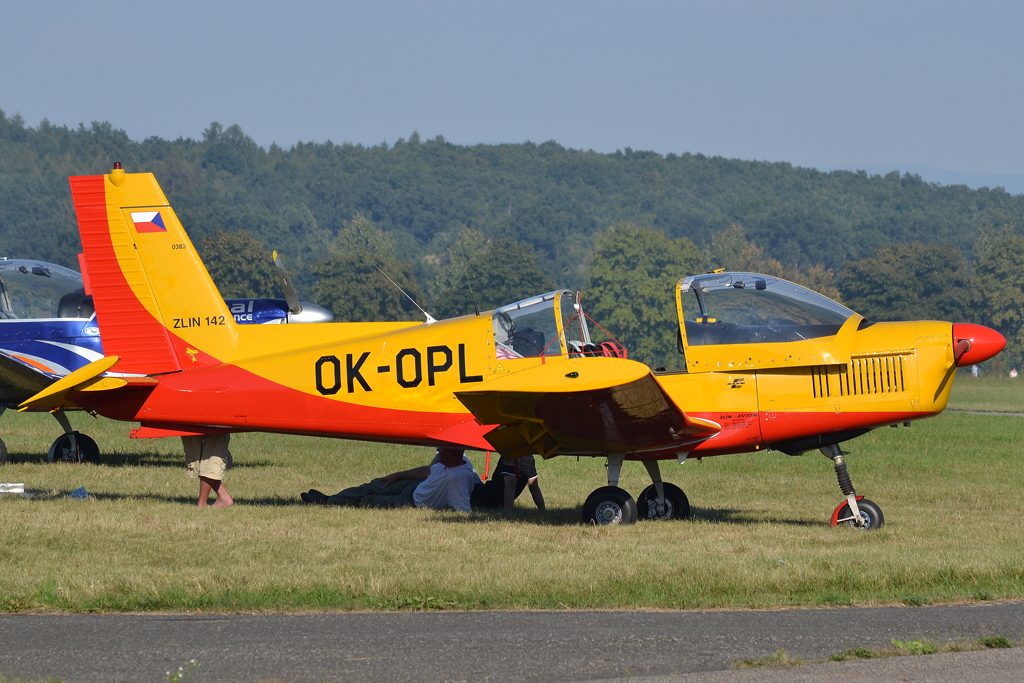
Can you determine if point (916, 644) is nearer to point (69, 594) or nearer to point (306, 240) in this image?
point (69, 594)

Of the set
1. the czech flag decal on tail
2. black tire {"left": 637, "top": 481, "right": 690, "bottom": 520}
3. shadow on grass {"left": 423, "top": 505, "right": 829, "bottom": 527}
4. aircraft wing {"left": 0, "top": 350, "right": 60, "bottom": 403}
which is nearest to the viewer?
shadow on grass {"left": 423, "top": 505, "right": 829, "bottom": 527}

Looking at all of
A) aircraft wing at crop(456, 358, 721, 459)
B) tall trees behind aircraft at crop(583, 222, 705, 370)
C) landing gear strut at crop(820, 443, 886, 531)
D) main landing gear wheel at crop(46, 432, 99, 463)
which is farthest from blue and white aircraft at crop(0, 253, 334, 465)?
tall trees behind aircraft at crop(583, 222, 705, 370)

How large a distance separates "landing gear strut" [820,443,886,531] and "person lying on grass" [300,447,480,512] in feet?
13.0

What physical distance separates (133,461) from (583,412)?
9.94 meters

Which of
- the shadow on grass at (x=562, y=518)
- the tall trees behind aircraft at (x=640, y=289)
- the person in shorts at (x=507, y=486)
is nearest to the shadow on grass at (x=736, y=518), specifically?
the shadow on grass at (x=562, y=518)

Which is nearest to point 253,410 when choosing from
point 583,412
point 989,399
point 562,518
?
point 562,518

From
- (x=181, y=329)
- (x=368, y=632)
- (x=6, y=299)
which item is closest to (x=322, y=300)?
(x=6, y=299)

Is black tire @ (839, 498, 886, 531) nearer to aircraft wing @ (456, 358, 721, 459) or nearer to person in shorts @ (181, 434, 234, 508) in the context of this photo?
aircraft wing @ (456, 358, 721, 459)

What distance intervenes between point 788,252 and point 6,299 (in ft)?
508

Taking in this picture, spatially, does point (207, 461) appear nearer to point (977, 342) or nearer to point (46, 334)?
point (46, 334)

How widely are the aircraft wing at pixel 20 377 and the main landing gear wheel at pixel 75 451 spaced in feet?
2.97

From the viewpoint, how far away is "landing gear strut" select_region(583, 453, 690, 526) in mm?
10828

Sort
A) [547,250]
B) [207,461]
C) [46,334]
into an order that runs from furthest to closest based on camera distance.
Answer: [547,250] < [46,334] < [207,461]

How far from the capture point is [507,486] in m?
12.0
